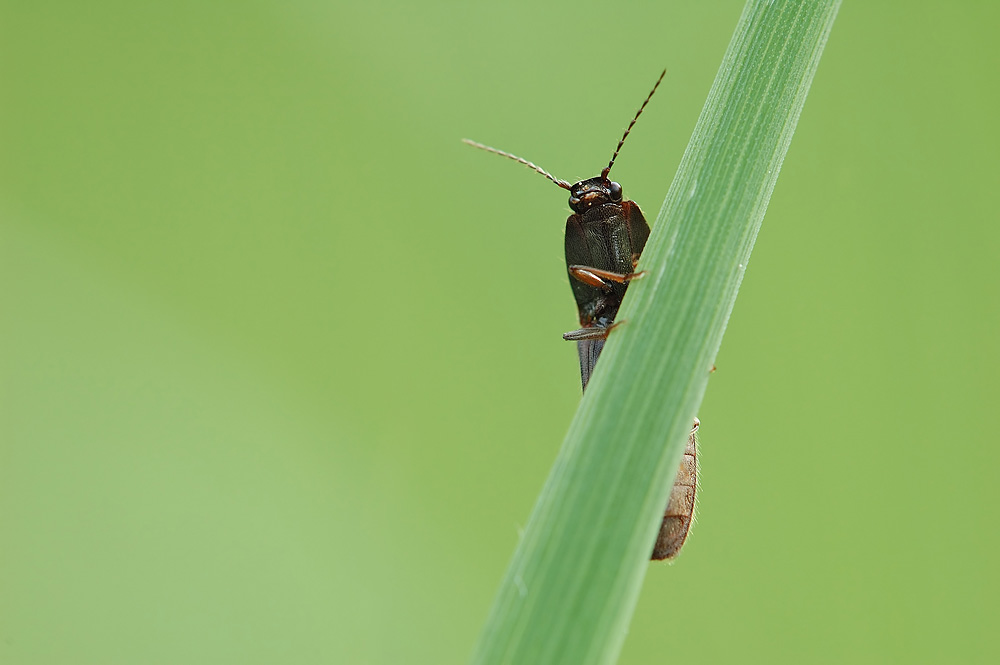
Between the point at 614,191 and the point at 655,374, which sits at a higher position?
the point at 614,191

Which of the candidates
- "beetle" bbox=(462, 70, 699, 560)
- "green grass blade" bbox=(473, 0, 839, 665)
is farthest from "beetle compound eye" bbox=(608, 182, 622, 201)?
"green grass blade" bbox=(473, 0, 839, 665)

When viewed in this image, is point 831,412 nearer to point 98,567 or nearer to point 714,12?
point 714,12

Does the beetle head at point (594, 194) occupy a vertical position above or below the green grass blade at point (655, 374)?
above

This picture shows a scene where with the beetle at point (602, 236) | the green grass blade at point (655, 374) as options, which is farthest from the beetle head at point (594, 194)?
the green grass blade at point (655, 374)

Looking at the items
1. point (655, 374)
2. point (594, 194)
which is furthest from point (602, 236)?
point (655, 374)

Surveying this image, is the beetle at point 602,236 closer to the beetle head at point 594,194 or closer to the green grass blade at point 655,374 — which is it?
the beetle head at point 594,194

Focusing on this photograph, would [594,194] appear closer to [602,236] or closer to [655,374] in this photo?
[602,236]

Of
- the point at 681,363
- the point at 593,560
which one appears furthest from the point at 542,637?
the point at 681,363

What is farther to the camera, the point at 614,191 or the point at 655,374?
the point at 614,191
